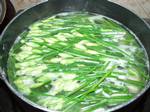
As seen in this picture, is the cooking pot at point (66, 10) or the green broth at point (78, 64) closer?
the green broth at point (78, 64)

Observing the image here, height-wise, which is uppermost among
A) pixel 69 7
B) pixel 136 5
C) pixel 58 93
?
pixel 69 7

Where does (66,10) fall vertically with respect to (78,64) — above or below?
above

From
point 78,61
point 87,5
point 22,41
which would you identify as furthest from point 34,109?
point 87,5

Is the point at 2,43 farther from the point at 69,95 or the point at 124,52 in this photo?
the point at 124,52

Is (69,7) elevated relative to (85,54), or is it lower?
elevated

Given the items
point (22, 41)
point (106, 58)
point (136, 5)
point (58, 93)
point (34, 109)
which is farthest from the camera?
point (136, 5)

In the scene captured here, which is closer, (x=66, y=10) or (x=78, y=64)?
(x=78, y=64)

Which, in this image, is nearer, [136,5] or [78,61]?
[78,61]

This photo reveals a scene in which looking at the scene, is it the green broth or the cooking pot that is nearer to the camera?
the green broth
